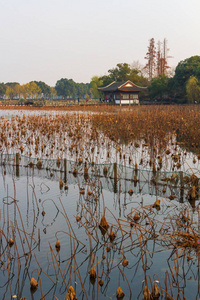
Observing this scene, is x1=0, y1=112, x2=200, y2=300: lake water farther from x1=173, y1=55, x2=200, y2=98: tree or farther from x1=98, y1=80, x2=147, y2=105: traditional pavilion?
x1=98, y1=80, x2=147, y2=105: traditional pavilion

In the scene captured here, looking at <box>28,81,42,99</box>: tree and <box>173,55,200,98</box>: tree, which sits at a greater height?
<box>28,81,42,99</box>: tree

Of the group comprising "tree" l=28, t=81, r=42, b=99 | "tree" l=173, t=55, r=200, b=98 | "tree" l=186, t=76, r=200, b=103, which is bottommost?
"tree" l=186, t=76, r=200, b=103

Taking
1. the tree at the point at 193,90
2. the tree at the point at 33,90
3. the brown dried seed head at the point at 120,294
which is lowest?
the brown dried seed head at the point at 120,294

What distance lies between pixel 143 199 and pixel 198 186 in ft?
4.44

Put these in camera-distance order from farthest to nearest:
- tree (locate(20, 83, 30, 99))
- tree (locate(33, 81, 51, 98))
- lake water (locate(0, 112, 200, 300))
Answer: tree (locate(33, 81, 51, 98))
tree (locate(20, 83, 30, 99))
lake water (locate(0, 112, 200, 300))

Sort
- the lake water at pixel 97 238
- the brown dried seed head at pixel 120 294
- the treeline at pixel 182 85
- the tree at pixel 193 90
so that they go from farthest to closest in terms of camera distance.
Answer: the treeline at pixel 182 85
the tree at pixel 193 90
the lake water at pixel 97 238
the brown dried seed head at pixel 120 294

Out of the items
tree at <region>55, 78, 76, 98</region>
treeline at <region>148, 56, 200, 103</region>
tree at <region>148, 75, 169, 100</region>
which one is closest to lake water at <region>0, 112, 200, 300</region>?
treeline at <region>148, 56, 200, 103</region>

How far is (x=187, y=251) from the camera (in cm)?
550

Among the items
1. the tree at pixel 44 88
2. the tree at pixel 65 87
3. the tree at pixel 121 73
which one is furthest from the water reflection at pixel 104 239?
the tree at pixel 44 88

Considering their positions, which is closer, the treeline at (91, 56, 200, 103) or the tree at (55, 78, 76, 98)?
the treeline at (91, 56, 200, 103)

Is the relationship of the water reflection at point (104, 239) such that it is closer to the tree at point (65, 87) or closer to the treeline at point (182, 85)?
the treeline at point (182, 85)

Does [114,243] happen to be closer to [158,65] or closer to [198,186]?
[198,186]

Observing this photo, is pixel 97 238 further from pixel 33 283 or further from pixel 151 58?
pixel 151 58

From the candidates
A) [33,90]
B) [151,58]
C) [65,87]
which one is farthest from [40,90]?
[151,58]
